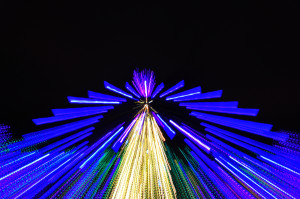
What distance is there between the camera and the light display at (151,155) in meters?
1.34

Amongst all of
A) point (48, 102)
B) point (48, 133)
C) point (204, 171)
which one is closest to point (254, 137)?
point (204, 171)

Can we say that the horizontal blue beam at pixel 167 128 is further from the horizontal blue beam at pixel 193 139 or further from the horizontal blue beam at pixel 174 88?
the horizontal blue beam at pixel 174 88

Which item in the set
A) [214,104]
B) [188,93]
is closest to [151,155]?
[188,93]

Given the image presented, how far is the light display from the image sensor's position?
1.34 metres

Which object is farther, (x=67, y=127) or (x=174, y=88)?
(x=174, y=88)

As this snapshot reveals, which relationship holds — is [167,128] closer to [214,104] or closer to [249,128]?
[214,104]

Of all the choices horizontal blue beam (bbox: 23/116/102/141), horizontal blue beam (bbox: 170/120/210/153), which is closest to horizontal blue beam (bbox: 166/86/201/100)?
horizontal blue beam (bbox: 170/120/210/153)

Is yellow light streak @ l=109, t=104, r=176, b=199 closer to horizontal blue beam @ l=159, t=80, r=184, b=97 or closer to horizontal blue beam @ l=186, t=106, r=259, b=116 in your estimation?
horizontal blue beam @ l=159, t=80, r=184, b=97

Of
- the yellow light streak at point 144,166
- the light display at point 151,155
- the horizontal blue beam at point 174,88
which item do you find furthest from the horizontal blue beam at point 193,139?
the horizontal blue beam at point 174,88

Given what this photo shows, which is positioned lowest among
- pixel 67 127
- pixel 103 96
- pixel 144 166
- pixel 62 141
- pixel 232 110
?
pixel 144 166

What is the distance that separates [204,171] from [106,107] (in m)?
1.24

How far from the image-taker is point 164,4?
6.31 feet

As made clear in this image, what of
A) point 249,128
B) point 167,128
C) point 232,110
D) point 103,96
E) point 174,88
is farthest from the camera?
point 174,88

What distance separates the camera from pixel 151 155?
166cm
